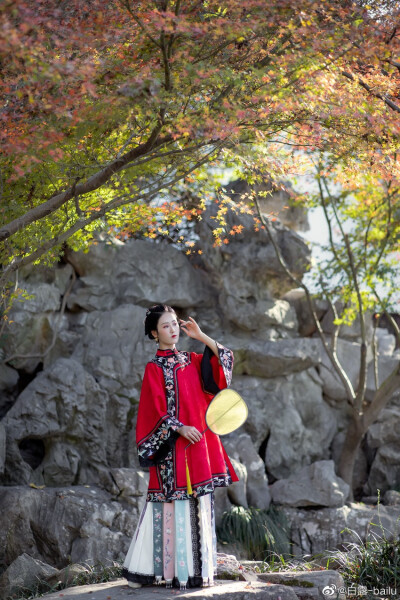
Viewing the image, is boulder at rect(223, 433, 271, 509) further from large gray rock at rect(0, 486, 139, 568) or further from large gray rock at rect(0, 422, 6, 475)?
large gray rock at rect(0, 422, 6, 475)

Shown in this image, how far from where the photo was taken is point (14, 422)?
7.93 meters

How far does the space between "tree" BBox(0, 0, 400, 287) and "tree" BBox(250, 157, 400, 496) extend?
4.05 meters

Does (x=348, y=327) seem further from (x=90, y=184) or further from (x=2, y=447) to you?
(x=90, y=184)

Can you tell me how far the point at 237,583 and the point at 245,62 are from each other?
11.3ft

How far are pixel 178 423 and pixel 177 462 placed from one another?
25cm

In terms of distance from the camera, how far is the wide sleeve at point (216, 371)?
15.1ft

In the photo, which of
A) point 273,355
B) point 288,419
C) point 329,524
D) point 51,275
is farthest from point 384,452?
point 51,275

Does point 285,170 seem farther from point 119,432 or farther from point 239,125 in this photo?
point 119,432

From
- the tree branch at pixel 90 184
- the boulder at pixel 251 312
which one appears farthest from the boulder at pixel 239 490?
the tree branch at pixel 90 184

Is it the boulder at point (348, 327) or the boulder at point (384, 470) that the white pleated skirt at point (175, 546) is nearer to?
the boulder at point (384, 470)

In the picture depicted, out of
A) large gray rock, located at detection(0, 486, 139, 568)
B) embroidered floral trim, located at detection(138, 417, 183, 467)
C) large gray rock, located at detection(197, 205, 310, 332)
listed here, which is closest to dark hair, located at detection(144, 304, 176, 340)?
embroidered floral trim, located at detection(138, 417, 183, 467)

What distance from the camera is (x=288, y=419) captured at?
32.0 ft

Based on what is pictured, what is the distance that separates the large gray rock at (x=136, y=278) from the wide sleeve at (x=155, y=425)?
16.7 feet

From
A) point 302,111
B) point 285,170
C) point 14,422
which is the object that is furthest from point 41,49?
point 14,422
